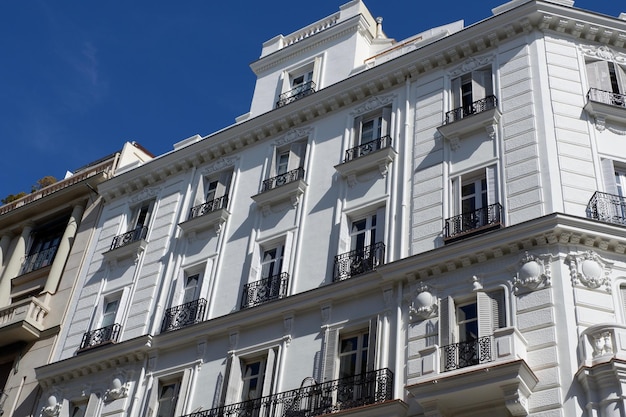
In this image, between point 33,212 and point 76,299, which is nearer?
point 76,299

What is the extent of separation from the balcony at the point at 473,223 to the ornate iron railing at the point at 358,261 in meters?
2.10

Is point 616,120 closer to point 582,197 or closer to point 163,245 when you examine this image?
point 582,197

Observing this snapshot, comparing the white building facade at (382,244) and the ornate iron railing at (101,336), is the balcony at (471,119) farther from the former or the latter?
the ornate iron railing at (101,336)

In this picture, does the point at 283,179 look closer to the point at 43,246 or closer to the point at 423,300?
the point at 423,300

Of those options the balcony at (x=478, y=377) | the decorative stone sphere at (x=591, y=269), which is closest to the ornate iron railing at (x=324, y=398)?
the balcony at (x=478, y=377)

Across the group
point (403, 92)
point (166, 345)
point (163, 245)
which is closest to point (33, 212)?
point (163, 245)

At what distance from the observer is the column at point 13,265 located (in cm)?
3375

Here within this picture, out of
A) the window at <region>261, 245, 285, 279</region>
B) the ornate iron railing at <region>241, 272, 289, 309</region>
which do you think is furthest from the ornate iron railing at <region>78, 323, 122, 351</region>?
the window at <region>261, 245, 285, 279</region>

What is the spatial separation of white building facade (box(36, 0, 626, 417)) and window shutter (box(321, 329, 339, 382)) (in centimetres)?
6

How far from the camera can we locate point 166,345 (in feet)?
85.6

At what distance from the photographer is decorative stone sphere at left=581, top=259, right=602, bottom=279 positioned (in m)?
20.0

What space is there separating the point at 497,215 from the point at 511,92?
4739 millimetres

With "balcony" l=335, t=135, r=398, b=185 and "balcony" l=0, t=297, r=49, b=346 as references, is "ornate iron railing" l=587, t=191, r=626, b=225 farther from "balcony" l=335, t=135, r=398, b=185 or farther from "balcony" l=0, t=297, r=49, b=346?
"balcony" l=0, t=297, r=49, b=346

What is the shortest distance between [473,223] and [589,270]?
3.47 m
